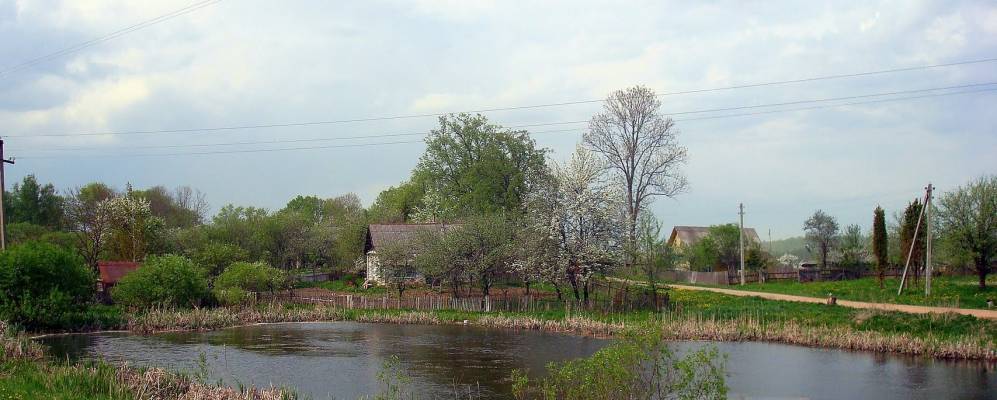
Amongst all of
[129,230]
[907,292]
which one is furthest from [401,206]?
[907,292]

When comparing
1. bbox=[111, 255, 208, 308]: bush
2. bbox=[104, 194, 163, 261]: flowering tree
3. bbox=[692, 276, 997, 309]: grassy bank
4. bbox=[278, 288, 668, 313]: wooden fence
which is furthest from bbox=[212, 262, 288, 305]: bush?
bbox=[692, 276, 997, 309]: grassy bank

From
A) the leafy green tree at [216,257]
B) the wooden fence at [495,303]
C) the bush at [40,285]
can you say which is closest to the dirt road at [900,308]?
the wooden fence at [495,303]

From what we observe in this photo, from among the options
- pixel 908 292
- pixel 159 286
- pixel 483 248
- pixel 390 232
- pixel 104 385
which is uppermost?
pixel 390 232

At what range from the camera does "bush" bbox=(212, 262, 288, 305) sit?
40.3 meters

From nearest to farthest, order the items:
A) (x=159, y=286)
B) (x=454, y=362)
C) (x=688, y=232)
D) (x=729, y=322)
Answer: (x=454, y=362) < (x=729, y=322) < (x=159, y=286) < (x=688, y=232)

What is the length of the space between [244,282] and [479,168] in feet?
69.9

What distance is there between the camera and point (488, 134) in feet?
196

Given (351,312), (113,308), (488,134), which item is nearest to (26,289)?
(113,308)

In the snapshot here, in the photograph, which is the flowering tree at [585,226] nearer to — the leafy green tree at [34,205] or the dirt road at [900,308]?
the dirt road at [900,308]

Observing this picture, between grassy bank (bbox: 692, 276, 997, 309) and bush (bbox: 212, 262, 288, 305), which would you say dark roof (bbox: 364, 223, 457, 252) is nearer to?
bush (bbox: 212, 262, 288, 305)

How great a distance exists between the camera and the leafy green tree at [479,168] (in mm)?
56375

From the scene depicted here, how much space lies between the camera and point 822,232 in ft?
258

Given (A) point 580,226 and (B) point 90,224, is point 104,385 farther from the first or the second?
(B) point 90,224

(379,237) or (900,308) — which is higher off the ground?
(379,237)
